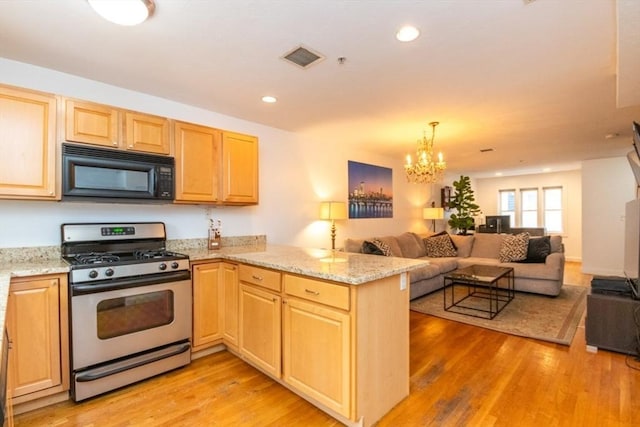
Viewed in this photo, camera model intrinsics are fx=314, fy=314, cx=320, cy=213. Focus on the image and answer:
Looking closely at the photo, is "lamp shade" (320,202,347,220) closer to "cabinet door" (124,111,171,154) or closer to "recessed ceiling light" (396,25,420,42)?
"cabinet door" (124,111,171,154)

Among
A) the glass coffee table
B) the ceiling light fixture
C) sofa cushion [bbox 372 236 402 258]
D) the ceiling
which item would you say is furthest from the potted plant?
the ceiling light fixture

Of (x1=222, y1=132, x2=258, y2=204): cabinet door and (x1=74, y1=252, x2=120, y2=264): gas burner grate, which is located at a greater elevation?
Answer: (x1=222, y1=132, x2=258, y2=204): cabinet door

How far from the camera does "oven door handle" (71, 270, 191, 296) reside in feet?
6.92

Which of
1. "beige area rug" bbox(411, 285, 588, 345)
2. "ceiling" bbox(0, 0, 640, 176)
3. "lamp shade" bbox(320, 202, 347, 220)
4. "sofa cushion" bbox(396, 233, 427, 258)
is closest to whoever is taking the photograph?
"ceiling" bbox(0, 0, 640, 176)

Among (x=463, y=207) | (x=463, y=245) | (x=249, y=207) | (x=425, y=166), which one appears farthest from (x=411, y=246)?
(x=249, y=207)

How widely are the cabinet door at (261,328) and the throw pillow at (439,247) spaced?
167 inches

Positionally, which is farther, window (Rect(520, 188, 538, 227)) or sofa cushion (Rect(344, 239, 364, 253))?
window (Rect(520, 188, 538, 227))

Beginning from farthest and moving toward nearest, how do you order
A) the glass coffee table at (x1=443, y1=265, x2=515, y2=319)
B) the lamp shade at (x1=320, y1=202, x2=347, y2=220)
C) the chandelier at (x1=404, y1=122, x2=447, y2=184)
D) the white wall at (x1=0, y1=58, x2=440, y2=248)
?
the lamp shade at (x1=320, y1=202, x2=347, y2=220) → the glass coffee table at (x1=443, y1=265, x2=515, y2=319) → the chandelier at (x1=404, y1=122, x2=447, y2=184) → the white wall at (x1=0, y1=58, x2=440, y2=248)

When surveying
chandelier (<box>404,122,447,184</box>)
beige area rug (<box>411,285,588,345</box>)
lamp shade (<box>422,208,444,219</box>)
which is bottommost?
beige area rug (<box>411,285,588,345</box>)

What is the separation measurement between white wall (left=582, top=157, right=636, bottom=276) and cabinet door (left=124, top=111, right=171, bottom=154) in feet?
25.1

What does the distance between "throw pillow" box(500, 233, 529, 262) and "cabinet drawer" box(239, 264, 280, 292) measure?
4547mm

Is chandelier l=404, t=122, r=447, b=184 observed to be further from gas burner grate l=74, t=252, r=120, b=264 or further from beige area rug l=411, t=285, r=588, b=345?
Answer: gas burner grate l=74, t=252, r=120, b=264

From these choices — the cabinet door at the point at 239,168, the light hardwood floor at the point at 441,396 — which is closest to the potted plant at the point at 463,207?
the light hardwood floor at the point at 441,396

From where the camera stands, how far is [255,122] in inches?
149
